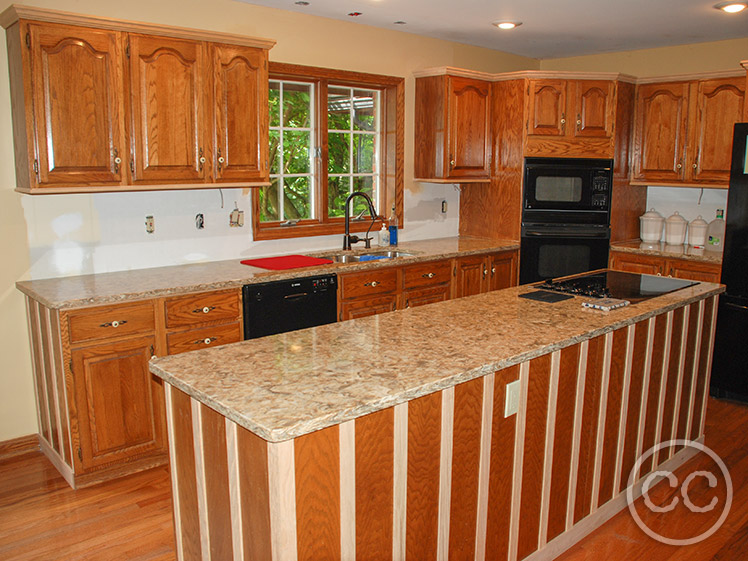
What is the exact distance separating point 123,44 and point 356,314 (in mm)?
1984

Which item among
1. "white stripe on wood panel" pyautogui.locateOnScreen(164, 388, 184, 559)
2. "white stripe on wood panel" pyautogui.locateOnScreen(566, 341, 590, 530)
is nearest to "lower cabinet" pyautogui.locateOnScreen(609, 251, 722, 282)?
"white stripe on wood panel" pyautogui.locateOnScreen(566, 341, 590, 530)

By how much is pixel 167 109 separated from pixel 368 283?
156 cm

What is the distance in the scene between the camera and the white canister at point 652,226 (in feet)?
17.6

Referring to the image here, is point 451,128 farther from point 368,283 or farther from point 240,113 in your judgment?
point 240,113

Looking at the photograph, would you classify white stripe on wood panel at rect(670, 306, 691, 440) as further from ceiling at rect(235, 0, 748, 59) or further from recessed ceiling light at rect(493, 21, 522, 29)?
recessed ceiling light at rect(493, 21, 522, 29)

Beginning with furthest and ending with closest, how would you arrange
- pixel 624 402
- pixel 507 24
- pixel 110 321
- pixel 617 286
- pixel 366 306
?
pixel 507 24 < pixel 366 306 < pixel 617 286 < pixel 110 321 < pixel 624 402

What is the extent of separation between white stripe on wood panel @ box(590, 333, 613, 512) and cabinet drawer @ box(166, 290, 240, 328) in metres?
1.87

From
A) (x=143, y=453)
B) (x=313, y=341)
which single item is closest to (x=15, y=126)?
(x=143, y=453)

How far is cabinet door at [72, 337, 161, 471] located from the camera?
9.84 feet

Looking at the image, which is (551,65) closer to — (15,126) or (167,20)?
(167,20)

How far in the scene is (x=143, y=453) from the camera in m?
3.21

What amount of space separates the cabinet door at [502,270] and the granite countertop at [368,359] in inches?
82.2

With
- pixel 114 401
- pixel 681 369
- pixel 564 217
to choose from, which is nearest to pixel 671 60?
pixel 564 217

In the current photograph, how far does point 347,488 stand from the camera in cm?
173
